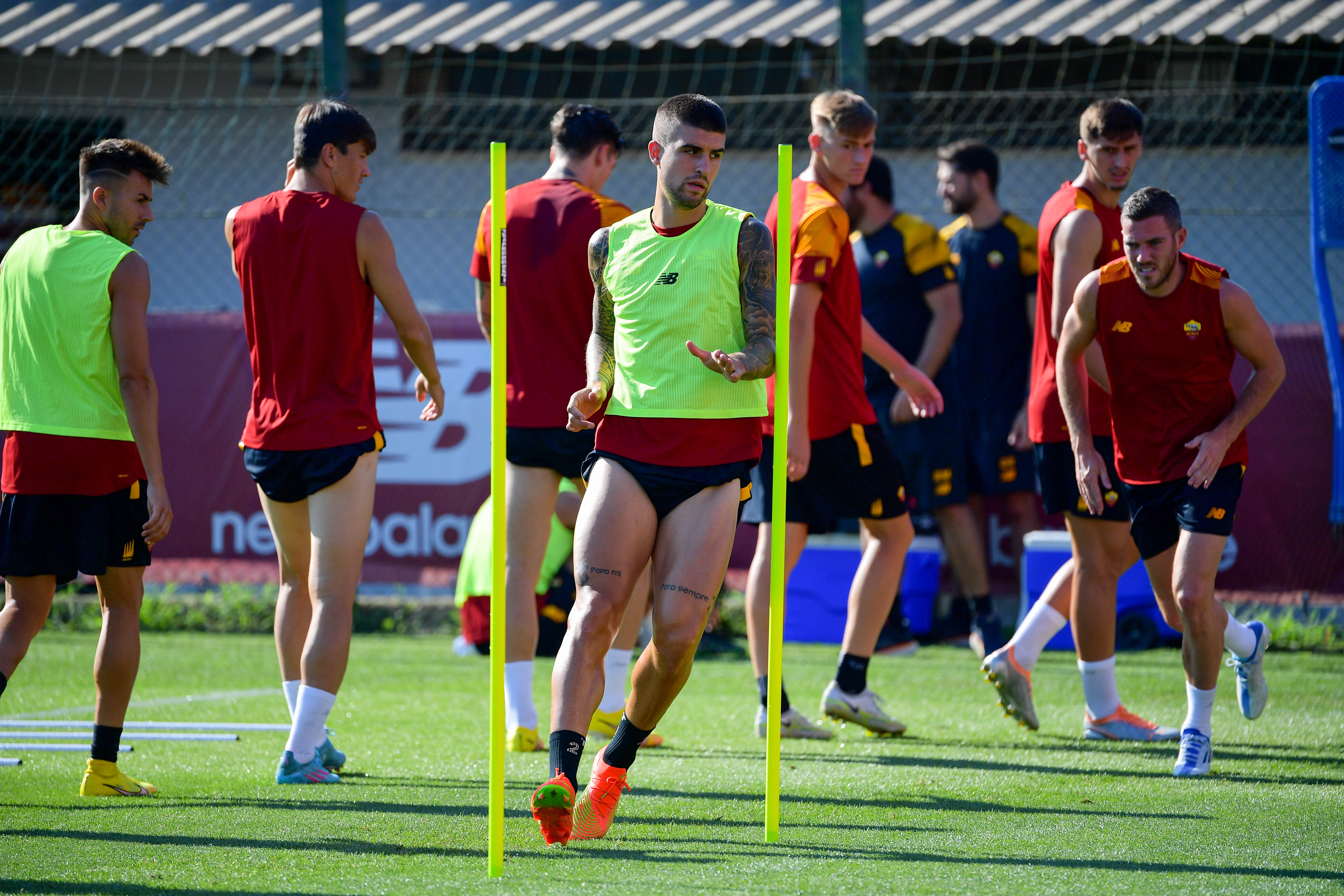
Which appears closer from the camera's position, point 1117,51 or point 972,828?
point 972,828

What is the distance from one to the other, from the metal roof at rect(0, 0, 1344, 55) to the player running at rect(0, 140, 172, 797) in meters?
6.19

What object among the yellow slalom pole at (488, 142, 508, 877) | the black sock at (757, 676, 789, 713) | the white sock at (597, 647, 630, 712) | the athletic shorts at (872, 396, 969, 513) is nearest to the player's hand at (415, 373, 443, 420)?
the white sock at (597, 647, 630, 712)

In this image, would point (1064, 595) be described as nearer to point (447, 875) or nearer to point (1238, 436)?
point (1238, 436)

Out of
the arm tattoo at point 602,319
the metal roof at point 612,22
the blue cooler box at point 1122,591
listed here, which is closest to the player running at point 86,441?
the arm tattoo at point 602,319

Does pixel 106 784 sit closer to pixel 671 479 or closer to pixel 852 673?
pixel 671 479

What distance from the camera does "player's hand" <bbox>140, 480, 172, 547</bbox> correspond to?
4.56 m

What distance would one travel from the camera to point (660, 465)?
396cm

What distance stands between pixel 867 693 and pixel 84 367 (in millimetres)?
3145

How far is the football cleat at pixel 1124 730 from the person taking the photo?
5.65 m

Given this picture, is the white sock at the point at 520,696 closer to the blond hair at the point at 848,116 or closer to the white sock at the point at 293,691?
the white sock at the point at 293,691

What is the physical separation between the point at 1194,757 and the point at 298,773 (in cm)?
292

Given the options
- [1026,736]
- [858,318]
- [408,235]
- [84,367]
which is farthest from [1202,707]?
[408,235]

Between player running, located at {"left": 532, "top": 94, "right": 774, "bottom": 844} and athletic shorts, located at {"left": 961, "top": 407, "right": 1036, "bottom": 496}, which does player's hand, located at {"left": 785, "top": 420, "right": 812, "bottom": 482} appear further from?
athletic shorts, located at {"left": 961, "top": 407, "right": 1036, "bottom": 496}

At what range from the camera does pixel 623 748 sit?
395 cm
